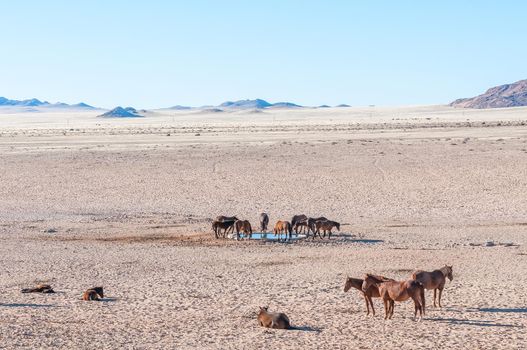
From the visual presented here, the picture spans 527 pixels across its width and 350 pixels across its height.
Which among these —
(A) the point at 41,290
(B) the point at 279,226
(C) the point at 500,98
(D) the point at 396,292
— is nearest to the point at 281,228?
(B) the point at 279,226

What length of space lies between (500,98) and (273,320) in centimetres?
15871

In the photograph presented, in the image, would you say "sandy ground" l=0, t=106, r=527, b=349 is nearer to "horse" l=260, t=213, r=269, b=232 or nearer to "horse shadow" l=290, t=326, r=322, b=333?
"horse shadow" l=290, t=326, r=322, b=333

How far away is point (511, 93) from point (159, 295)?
161979mm

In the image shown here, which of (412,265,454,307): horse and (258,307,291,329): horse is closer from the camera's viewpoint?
(258,307,291,329): horse

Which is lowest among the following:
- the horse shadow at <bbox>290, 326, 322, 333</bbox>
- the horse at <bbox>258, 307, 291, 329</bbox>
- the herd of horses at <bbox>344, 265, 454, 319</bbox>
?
the horse shadow at <bbox>290, 326, 322, 333</bbox>

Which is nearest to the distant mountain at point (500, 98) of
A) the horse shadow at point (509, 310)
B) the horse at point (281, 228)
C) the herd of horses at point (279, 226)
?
the herd of horses at point (279, 226)

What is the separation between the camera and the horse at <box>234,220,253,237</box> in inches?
886

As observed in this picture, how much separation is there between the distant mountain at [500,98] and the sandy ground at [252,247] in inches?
4709

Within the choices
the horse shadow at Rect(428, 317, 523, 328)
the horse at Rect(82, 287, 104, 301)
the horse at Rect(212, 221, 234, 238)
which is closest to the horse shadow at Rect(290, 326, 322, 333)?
the horse shadow at Rect(428, 317, 523, 328)

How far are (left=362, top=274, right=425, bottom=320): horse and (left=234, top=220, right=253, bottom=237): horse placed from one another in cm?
846

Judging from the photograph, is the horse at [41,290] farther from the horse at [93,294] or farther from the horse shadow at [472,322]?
the horse shadow at [472,322]

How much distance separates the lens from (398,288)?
13656 mm

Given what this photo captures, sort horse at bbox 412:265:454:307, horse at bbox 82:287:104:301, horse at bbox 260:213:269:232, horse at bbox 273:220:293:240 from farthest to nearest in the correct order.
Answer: horse at bbox 260:213:269:232 < horse at bbox 273:220:293:240 < horse at bbox 82:287:104:301 < horse at bbox 412:265:454:307

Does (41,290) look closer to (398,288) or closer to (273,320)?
(273,320)
